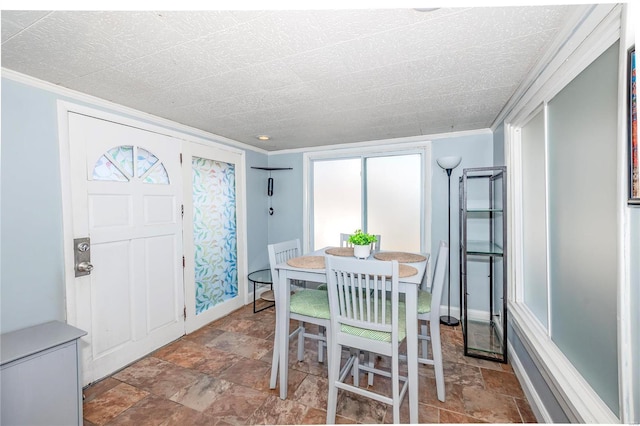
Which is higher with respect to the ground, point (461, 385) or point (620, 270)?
point (620, 270)

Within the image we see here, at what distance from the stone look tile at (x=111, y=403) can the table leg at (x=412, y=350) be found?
1.86 metres

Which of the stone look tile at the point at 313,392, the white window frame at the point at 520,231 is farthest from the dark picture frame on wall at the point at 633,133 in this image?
the stone look tile at the point at 313,392

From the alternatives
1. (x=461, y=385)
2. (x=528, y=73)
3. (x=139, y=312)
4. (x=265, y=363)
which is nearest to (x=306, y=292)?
(x=265, y=363)

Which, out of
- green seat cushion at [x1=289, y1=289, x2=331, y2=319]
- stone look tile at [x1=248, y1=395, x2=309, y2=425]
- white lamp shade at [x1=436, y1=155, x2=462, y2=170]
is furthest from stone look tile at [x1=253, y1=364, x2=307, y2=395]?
white lamp shade at [x1=436, y1=155, x2=462, y2=170]

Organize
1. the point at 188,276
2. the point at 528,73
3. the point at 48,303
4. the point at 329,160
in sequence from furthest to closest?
the point at 329,160, the point at 188,276, the point at 48,303, the point at 528,73

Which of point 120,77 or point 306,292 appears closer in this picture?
point 120,77

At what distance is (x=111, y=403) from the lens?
1.93 m

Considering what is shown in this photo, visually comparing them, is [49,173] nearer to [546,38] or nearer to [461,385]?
[546,38]

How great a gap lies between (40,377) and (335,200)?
10.6 ft

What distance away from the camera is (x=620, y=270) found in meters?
0.94

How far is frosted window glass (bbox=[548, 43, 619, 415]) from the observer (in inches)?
42.5

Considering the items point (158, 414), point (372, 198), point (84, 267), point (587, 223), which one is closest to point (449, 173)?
point (372, 198)

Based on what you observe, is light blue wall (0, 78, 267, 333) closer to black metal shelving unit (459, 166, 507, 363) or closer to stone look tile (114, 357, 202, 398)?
stone look tile (114, 357, 202, 398)

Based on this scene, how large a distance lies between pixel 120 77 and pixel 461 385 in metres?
3.21
